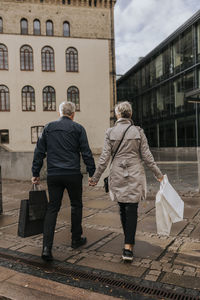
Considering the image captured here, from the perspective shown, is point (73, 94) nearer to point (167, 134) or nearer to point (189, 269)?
point (167, 134)

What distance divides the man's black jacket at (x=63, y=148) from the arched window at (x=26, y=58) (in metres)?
29.6

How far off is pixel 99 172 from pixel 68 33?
31.8 metres

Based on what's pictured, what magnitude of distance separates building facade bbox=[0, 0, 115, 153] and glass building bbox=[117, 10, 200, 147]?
24.0ft

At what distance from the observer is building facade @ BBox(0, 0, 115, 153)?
31297 millimetres

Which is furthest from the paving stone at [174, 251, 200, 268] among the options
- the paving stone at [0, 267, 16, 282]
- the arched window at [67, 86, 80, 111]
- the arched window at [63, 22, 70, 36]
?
the arched window at [63, 22, 70, 36]

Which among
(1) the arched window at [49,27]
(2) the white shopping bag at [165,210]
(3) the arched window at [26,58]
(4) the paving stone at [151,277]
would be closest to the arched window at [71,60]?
(1) the arched window at [49,27]

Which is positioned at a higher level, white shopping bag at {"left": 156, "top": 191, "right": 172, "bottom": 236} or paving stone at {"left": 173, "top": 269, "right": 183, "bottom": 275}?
white shopping bag at {"left": 156, "top": 191, "right": 172, "bottom": 236}

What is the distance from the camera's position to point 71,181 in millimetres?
3947

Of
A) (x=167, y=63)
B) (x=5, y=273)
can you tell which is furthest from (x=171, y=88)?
(x=5, y=273)

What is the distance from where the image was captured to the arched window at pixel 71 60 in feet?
108

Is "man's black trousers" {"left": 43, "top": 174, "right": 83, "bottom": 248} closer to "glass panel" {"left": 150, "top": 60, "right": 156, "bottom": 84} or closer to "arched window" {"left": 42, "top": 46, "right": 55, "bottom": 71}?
"arched window" {"left": 42, "top": 46, "right": 55, "bottom": 71}

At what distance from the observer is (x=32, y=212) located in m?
4.04

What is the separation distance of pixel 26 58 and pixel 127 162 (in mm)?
30471

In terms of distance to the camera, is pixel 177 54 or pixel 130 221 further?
pixel 177 54
